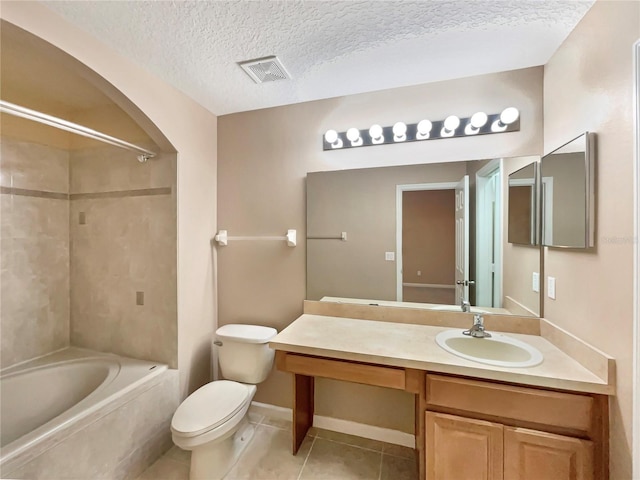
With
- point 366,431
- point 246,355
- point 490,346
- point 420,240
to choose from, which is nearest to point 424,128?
point 420,240

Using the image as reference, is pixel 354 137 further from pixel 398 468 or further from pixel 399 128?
pixel 398 468

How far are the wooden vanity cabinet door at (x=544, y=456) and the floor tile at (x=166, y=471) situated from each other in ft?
5.86

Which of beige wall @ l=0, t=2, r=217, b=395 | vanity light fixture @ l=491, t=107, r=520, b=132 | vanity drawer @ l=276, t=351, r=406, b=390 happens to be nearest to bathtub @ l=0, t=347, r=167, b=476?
beige wall @ l=0, t=2, r=217, b=395

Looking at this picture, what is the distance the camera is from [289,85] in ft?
5.97

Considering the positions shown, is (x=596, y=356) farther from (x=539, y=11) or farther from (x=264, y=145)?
(x=264, y=145)

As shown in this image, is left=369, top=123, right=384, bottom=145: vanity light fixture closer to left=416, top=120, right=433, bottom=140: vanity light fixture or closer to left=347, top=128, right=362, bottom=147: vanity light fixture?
left=347, top=128, right=362, bottom=147: vanity light fixture

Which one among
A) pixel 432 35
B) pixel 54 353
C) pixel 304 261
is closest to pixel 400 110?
pixel 432 35

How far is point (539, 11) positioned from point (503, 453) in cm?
203

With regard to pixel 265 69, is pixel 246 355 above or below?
below

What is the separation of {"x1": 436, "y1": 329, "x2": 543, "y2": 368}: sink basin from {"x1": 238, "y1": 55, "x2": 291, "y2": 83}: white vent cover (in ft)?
6.17

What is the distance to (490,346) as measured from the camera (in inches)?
60.6

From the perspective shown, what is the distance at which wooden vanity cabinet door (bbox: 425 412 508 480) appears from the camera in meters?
1.19

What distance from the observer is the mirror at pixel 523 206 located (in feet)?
5.16

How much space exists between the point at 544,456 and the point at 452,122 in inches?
70.8
